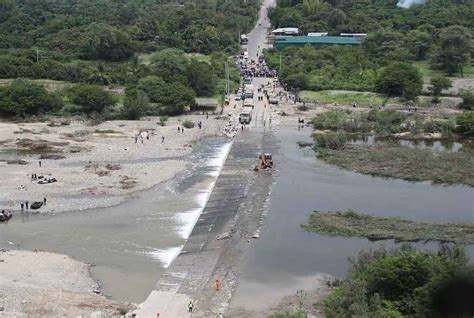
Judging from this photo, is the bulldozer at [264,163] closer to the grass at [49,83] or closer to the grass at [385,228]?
the grass at [385,228]

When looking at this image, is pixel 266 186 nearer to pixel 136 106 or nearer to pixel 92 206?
pixel 92 206

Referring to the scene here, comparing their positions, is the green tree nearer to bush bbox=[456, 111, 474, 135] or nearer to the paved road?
bush bbox=[456, 111, 474, 135]

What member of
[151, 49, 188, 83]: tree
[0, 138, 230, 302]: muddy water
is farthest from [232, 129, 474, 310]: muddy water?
[151, 49, 188, 83]: tree

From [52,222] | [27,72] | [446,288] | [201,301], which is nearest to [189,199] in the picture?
[52,222]

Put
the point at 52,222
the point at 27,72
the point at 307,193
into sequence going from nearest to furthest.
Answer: the point at 52,222 → the point at 307,193 → the point at 27,72

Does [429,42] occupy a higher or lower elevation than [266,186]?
higher

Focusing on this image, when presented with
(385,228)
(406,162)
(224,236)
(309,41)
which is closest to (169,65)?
(309,41)

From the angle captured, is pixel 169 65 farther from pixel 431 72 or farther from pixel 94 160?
pixel 431 72
